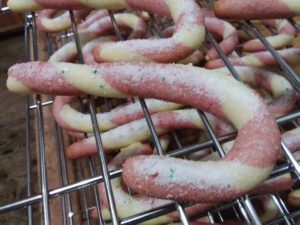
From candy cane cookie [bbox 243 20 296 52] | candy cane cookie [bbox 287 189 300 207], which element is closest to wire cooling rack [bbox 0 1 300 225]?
candy cane cookie [bbox 287 189 300 207]

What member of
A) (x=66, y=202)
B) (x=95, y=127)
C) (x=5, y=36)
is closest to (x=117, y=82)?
(x=95, y=127)

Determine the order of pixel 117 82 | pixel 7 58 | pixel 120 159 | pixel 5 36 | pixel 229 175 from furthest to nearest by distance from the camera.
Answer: pixel 5 36 → pixel 7 58 → pixel 120 159 → pixel 117 82 → pixel 229 175

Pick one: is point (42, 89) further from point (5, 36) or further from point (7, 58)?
point (5, 36)

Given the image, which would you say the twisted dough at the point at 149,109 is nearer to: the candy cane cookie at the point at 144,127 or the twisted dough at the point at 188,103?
the candy cane cookie at the point at 144,127

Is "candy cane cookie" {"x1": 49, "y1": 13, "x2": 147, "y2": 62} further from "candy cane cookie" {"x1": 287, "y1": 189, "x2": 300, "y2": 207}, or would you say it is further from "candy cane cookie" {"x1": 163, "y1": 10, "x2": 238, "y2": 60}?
"candy cane cookie" {"x1": 287, "y1": 189, "x2": 300, "y2": 207}

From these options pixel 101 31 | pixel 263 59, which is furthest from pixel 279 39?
pixel 101 31

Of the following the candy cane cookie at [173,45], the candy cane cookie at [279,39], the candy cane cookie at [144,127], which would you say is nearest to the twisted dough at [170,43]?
the candy cane cookie at [173,45]
